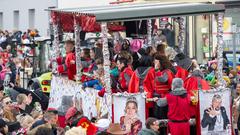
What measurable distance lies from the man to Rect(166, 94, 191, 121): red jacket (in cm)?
46

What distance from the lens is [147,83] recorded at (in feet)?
51.4

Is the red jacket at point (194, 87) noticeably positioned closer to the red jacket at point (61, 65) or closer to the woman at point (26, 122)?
the woman at point (26, 122)

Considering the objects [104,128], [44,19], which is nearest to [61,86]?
[104,128]

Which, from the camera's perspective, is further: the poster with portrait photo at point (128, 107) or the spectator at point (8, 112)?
the poster with portrait photo at point (128, 107)

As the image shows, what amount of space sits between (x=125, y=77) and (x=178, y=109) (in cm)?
174

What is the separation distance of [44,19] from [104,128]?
35231 millimetres

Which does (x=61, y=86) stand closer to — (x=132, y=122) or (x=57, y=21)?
(x=57, y=21)

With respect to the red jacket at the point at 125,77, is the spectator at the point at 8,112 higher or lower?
lower

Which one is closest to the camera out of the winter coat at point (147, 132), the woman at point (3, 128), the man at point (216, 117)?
the woman at point (3, 128)

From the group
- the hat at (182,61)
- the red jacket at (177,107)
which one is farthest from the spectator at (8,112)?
the hat at (182,61)

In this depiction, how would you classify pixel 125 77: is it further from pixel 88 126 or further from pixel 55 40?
pixel 55 40

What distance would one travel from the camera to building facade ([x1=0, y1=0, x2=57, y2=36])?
157 feet

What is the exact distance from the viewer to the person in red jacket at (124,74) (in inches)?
640

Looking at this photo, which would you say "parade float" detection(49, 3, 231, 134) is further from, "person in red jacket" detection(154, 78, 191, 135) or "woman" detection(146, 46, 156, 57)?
"woman" detection(146, 46, 156, 57)
